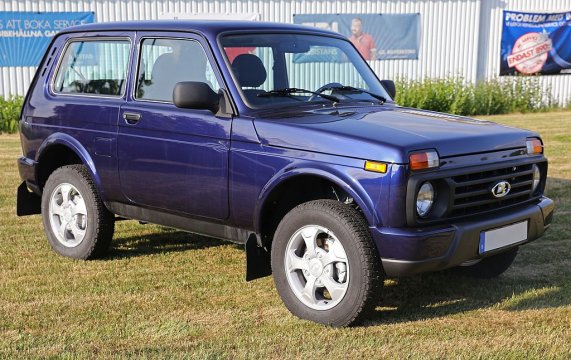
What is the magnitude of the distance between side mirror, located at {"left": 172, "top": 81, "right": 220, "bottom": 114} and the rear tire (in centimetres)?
239

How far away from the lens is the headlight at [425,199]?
4672 mm

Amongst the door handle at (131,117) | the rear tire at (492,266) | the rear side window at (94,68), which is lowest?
the rear tire at (492,266)

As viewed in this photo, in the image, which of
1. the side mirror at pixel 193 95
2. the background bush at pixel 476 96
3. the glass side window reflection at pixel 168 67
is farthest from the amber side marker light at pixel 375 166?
the background bush at pixel 476 96

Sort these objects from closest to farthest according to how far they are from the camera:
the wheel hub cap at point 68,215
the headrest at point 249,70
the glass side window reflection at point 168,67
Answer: the headrest at point 249,70 → the glass side window reflection at point 168,67 → the wheel hub cap at point 68,215

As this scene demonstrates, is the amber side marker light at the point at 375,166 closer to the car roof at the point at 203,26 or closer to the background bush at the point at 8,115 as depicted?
the car roof at the point at 203,26

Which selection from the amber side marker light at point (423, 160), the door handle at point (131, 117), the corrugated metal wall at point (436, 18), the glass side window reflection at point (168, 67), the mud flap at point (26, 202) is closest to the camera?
the amber side marker light at point (423, 160)

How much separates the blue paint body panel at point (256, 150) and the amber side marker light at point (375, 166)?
0.02 m

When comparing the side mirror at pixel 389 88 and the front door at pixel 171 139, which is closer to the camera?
the front door at pixel 171 139

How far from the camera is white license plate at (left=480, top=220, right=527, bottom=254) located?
194 inches

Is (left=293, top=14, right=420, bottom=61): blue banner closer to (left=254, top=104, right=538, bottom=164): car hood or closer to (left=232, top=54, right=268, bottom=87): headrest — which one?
(left=232, top=54, right=268, bottom=87): headrest

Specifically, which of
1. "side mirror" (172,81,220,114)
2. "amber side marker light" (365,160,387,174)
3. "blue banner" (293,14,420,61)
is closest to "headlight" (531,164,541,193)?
"amber side marker light" (365,160,387,174)

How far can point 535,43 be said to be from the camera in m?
20.2

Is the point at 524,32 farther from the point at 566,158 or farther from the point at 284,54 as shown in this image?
the point at 284,54

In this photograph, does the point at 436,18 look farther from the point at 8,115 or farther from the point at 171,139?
the point at 171,139
